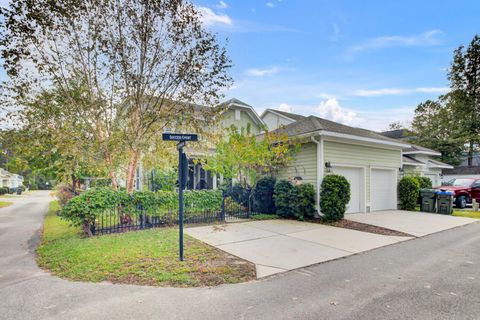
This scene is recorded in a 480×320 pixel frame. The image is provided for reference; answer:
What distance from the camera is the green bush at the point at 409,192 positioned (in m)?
13.1

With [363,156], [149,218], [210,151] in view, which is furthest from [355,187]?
[149,218]

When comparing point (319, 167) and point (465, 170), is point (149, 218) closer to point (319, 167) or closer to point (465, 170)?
point (319, 167)

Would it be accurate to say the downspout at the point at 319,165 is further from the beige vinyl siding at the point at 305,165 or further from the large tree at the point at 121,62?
the large tree at the point at 121,62

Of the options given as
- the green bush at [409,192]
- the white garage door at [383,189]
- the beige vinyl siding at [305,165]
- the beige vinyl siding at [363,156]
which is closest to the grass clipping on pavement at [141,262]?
the beige vinyl siding at [305,165]

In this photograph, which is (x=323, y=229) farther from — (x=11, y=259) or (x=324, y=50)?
(x=324, y=50)

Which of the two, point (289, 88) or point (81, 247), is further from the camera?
point (289, 88)

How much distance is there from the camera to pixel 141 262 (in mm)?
4941

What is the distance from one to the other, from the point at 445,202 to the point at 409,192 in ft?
4.65

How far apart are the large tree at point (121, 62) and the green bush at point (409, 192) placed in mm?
10005

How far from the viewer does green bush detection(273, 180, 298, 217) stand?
10.1m

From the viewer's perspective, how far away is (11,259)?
5.78 m

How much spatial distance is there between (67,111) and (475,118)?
37522 millimetres

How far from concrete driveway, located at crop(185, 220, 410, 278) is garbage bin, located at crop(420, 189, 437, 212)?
667 centimetres

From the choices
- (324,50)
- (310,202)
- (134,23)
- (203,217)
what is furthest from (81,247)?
(324,50)
